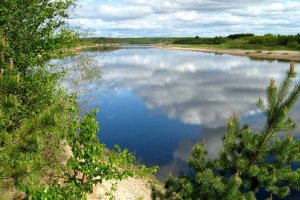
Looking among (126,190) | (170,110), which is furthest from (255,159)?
(170,110)

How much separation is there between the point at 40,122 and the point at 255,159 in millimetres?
6085

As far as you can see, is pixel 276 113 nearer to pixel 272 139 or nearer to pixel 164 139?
pixel 272 139

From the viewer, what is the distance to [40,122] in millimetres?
9992

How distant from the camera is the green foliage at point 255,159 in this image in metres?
11.0

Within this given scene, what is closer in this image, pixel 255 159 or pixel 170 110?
pixel 255 159

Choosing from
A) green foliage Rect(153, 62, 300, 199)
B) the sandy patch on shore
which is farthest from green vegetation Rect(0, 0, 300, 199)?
the sandy patch on shore

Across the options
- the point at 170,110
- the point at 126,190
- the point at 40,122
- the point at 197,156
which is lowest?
the point at 170,110

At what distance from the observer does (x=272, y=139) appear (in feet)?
38.0

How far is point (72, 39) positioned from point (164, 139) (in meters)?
27.6

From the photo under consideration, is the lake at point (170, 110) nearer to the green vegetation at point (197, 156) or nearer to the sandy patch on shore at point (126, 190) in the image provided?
the sandy patch on shore at point (126, 190)

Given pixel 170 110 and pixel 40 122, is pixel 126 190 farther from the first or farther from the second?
pixel 170 110

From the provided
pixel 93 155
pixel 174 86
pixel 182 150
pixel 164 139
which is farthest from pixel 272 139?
pixel 174 86

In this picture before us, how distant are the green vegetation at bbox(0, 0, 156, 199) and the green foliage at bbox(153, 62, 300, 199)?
270 centimetres

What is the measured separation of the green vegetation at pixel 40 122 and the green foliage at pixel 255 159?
8.86 feet
